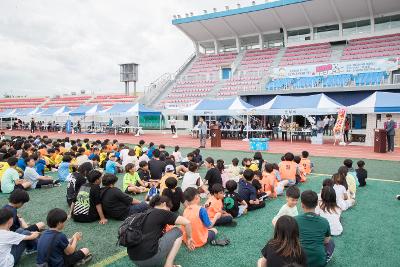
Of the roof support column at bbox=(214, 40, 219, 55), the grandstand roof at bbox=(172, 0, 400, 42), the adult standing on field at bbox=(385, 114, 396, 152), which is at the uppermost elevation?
the grandstand roof at bbox=(172, 0, 400, 42)

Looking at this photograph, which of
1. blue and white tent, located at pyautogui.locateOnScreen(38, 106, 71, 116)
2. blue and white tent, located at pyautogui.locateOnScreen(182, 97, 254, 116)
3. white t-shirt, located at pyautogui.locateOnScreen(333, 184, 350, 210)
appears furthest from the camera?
blue and white tent, located at pyautogui.locateOnScreen(38, 106, 71, 116)

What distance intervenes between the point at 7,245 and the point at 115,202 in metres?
2.20

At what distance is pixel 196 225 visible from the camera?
4902 mm

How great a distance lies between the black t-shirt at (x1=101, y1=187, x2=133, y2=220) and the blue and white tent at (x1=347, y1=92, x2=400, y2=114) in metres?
16.0

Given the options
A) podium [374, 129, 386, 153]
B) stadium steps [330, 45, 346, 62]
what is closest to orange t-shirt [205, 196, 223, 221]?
podium [374, 129, 386, 153]

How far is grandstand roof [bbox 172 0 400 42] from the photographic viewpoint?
32906 millimetres

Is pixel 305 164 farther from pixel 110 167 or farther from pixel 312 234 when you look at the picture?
pixel 312 234

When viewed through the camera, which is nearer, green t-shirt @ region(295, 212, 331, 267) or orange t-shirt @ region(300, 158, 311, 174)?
green t-shirt @ region(295, 212, 331, 267)

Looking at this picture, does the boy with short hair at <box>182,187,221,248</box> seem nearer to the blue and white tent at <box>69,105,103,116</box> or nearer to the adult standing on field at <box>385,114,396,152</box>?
the adult standing on field at <box>385,114,396,152</box>

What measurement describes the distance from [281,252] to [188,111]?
22497 millimetres

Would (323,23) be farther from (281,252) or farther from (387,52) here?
(281,252)

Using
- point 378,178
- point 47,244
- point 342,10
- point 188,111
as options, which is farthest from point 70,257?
point 342,10

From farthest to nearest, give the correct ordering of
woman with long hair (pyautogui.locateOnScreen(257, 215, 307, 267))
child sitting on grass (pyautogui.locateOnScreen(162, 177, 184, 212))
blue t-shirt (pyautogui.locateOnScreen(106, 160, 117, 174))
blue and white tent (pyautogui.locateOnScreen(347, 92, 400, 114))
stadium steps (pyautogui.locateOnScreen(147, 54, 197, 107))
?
stadium steps (pyautogui.locateOnScreen(147, 54, 197, 107))
blue and white tent (pyautogui.locateOnScreen(347, 92, 400, 114))
blue t-shirt (pyautogui.locateOnScreen(106, 160, 117, 174))
child sitting on grass (pyautogui.locateOnScreen(162, 177, 184, 212))
woman with long hair (pyautogui.locateOnScreen(257, 215, 307, 267))

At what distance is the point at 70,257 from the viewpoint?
4.18m
